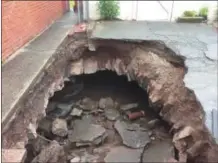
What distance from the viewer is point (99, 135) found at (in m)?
4.80

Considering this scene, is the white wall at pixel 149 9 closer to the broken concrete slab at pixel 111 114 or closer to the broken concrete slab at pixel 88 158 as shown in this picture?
the broken concrete slab at pixel 111 114

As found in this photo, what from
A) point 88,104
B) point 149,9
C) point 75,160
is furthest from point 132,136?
point 149,9

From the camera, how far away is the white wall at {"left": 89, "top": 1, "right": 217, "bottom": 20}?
7246 mm

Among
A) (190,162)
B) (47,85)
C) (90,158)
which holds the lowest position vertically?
(90,158)

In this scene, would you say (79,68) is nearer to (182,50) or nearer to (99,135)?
(99,135)

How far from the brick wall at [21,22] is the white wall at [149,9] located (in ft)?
5.53

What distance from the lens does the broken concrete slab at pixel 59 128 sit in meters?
4.68

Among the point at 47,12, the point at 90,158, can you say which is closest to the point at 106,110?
the point at 90,158

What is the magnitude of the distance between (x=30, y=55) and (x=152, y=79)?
230cm

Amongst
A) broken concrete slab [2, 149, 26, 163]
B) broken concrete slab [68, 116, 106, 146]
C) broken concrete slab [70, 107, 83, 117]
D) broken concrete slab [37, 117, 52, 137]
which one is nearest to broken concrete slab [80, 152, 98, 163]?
broken concrete slab [68, 116, 106, 146]

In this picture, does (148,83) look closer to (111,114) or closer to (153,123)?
(153,123)

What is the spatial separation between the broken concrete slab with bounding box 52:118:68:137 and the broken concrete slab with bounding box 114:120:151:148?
41.1 inches

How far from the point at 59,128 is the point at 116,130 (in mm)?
1140

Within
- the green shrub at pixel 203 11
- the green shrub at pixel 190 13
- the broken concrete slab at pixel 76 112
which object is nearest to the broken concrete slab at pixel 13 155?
the broken concrete slab at pixel 76 112
